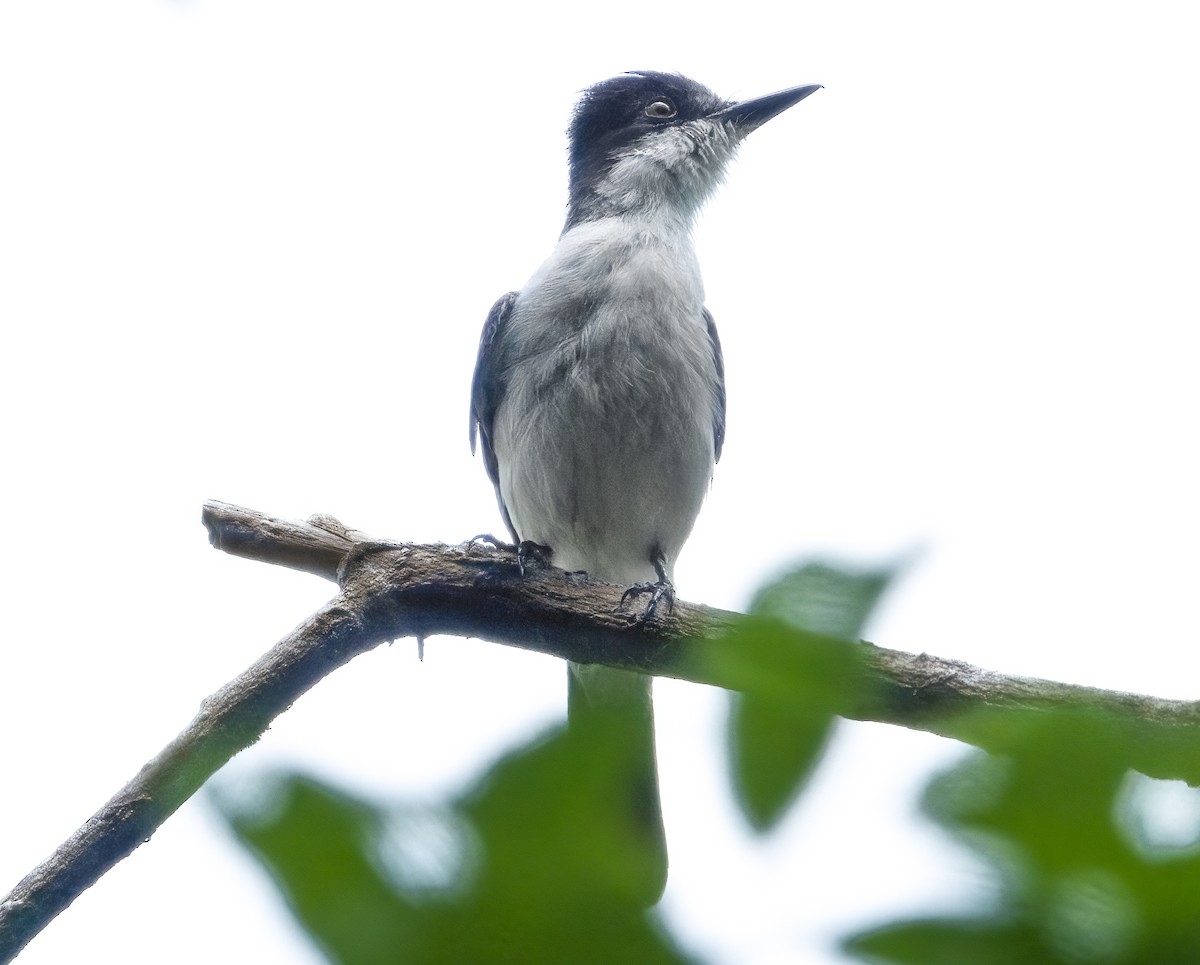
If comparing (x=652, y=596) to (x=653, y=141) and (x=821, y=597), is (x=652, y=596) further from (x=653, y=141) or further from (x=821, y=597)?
(x=653, y=141)

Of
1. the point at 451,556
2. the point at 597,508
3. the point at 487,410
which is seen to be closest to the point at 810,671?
the point at 451,556

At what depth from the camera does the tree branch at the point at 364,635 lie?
3.51 metres

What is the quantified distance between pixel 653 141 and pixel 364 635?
15.5ft

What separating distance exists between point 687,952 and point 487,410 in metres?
6.53

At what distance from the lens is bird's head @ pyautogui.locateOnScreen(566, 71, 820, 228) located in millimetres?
7816

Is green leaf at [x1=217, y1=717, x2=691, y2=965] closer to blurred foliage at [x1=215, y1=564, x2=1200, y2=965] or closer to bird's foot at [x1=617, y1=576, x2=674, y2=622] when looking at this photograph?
blurred foliage at [x1=215, y1=564, x2=1200, y2=965]

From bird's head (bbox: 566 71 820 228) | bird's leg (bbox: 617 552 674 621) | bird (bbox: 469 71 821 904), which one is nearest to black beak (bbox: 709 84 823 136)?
bird's head (bbox: 566 71 820 228)

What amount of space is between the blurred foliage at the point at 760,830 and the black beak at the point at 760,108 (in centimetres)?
825

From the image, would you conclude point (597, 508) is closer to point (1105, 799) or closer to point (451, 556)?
point (451, 556)

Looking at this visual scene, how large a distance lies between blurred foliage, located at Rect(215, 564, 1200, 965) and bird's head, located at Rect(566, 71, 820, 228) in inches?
278

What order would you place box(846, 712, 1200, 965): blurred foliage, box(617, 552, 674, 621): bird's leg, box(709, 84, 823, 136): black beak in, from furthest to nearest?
box(709, 84, 823, 136): black beak, box(617, 552, 674, 621): bird's leg, box(846, 712, 1200, 965): blurred foliage

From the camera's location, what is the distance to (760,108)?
8.60 meters

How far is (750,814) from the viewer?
641 millimetres

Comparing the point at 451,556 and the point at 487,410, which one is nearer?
the point at 451,556
